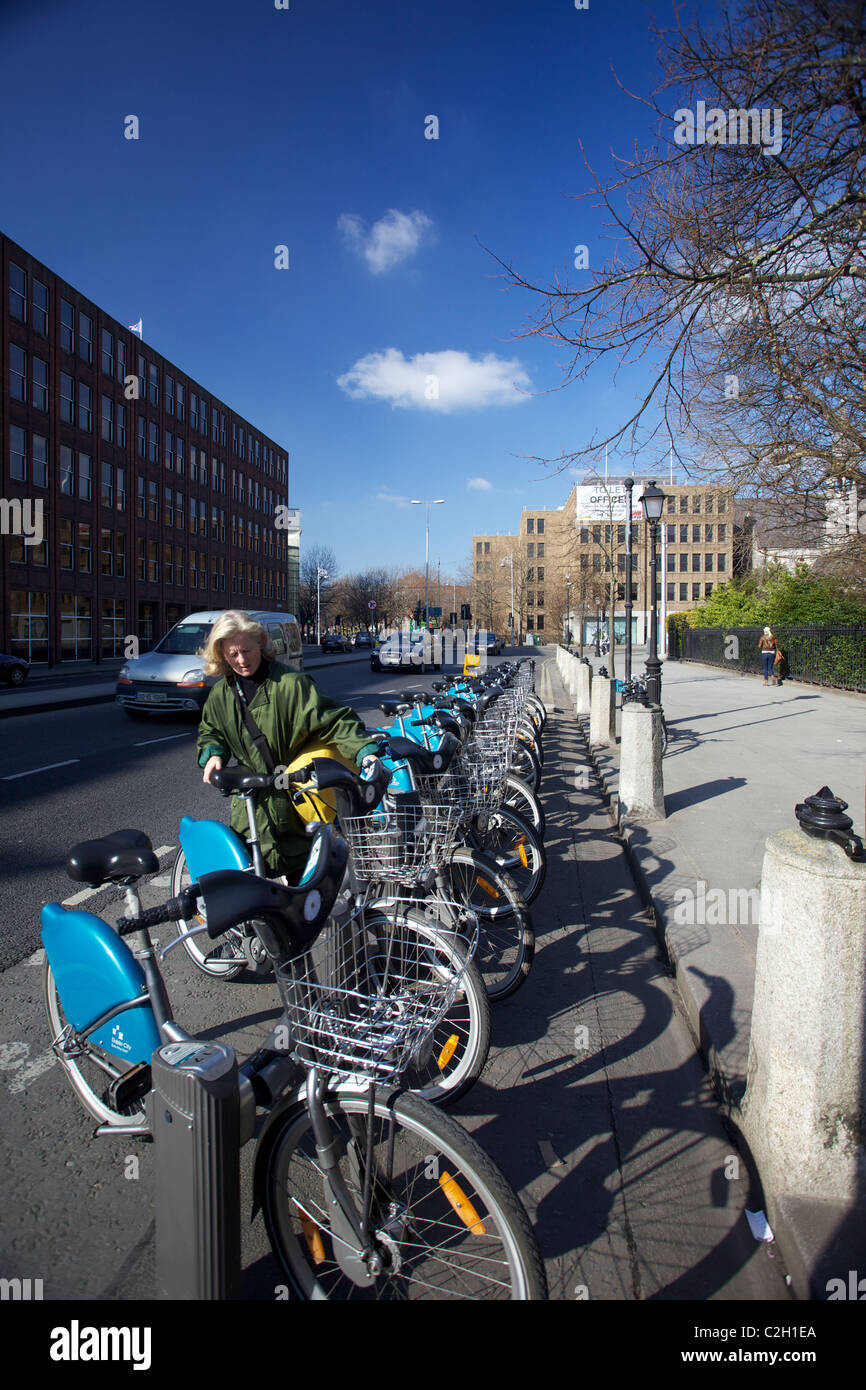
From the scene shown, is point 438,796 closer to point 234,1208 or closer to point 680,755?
point 234,1208

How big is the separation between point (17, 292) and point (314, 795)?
1750 inches

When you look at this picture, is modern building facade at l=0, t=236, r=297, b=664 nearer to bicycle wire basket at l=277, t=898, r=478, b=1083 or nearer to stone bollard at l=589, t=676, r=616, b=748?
stone bollard at l=589, t=676, r=616, b=748

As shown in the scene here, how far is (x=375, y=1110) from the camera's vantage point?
5.92ft

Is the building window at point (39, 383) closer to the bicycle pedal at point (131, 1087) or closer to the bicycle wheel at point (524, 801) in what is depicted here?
the bicycle wheel at point (524, 801)

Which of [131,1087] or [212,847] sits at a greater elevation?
[212,847]

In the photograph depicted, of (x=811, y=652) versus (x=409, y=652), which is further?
(x=409, y=652)

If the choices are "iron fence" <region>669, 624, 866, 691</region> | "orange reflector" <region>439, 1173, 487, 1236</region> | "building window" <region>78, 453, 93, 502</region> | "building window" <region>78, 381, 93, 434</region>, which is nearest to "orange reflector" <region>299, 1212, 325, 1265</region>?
"orange reflector" <region>439, 1173, 487, 1236</region>

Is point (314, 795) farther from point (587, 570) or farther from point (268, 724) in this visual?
point (587, 570)

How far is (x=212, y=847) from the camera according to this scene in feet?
10.9

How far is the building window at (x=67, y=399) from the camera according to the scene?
41.4 metres

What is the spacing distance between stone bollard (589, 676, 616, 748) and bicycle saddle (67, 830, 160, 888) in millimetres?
10520

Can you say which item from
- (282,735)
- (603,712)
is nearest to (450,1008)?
(282,735)

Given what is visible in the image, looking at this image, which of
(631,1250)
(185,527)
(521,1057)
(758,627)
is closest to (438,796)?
(521,1057)

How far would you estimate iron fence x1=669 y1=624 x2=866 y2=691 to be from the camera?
21.2 m
